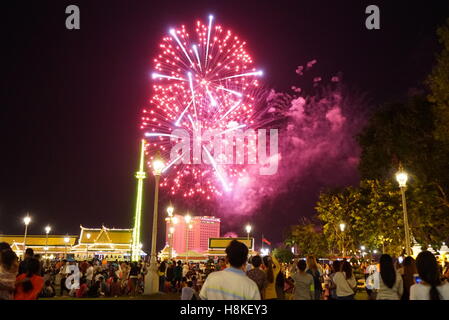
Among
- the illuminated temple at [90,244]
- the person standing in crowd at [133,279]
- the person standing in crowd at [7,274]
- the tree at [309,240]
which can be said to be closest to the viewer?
the person standing in crowd at [7,274]

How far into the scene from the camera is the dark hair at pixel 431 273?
4654mm

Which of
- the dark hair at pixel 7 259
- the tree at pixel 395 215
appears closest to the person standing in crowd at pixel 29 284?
the dark hair at pixel 7 259

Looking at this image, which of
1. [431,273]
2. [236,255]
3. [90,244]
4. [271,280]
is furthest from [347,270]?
[90,244]

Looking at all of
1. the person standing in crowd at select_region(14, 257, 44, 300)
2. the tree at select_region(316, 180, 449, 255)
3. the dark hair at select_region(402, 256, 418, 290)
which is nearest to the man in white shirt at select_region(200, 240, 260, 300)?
the person standing in crowd at select_region(14, 257, 44, 300)

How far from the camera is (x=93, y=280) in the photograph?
18.4 meters

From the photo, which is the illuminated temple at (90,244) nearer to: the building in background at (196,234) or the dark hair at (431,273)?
the dark hair at (431,273)

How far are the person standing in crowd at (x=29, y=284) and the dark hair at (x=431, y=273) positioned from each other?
5.57 meters

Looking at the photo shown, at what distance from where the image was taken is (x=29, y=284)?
6.38 metres

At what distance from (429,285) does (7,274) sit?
629 centimetres

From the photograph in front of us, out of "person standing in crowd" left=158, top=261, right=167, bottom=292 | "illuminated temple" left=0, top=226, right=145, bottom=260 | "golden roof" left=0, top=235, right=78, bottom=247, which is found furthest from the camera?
"golden roof" left=0, top=235, right=78, bottom=247

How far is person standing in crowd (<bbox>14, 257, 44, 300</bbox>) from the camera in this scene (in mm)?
6344

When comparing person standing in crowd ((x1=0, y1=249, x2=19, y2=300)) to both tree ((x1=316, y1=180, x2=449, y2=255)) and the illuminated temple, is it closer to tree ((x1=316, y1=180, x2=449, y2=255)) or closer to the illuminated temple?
tree ((x1=316, y1=180, x2=449, y2=255))

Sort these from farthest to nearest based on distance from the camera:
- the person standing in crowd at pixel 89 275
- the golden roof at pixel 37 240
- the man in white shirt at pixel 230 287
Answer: the golden roof at pixel 37 240, the person standing in crowd at pixel 89 275, the man in white shirt at pixel 230 287
